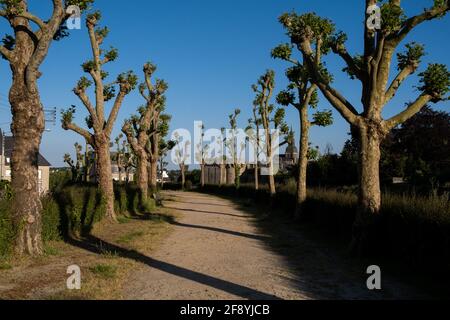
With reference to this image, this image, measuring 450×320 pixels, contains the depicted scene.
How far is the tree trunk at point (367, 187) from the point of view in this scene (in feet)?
35.5

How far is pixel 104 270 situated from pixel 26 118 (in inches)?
154

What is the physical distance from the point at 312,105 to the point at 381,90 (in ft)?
33.4

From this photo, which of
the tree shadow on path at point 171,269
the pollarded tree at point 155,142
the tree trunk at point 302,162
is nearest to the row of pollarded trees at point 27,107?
the tree shadow on path at point 171,269

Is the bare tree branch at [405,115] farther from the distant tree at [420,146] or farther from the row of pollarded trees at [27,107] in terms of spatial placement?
the distant tree at [420,146]

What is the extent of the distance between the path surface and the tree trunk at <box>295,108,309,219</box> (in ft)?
18.5

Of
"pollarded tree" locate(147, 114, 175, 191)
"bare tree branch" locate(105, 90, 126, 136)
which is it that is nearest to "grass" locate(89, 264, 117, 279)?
"bare tree branch" locate(105, 90, 126, 136)

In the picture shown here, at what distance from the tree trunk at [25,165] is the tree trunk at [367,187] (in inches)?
283

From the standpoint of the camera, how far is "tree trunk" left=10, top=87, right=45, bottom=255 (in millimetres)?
10219

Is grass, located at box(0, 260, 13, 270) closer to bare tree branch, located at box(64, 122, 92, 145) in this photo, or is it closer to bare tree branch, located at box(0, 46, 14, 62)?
bare tree branch, located at box(0, 46, 14, 62)

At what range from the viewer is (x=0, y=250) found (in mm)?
9789

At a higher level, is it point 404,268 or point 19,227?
point 19,227

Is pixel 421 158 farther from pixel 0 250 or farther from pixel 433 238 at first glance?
pixel 0 250

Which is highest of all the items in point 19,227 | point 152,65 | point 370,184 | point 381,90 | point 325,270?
point 152,65
